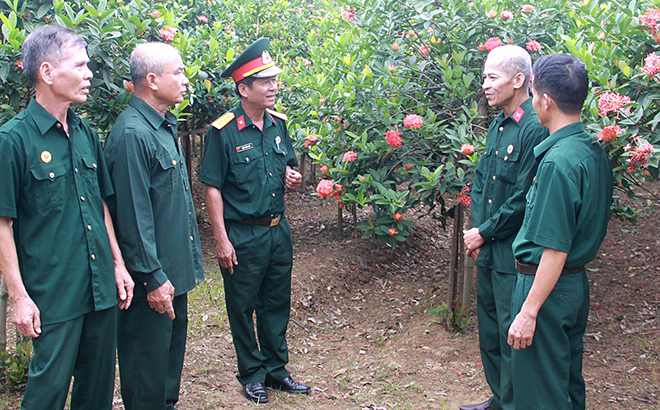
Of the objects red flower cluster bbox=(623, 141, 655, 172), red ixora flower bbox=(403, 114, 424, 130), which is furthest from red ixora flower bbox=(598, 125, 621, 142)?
red ixora flower bbox=(403, 114, 424, 130)

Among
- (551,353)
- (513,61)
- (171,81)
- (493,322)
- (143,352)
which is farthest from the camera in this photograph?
(493,322)

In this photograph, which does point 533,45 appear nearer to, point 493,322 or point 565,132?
point 565,132

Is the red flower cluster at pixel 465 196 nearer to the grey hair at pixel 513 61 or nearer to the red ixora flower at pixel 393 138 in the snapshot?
the red ixora flower at pixel 393 138

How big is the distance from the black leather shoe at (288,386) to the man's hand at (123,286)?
1.56 metres

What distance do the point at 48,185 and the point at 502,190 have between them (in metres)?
2.36

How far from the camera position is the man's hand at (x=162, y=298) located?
106 inches

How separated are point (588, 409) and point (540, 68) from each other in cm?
230

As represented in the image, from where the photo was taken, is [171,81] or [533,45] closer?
[171,81]

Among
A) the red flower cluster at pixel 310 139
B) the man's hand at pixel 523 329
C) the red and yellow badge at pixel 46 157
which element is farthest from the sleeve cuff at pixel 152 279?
the red flower cluster at pixel 310 139

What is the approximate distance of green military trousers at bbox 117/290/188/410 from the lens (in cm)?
Result: 278

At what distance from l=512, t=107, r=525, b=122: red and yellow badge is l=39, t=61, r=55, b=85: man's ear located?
241 centimetres

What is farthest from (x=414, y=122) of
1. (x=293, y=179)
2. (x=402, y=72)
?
(x=293, y=179)

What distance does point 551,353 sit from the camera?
242 cm

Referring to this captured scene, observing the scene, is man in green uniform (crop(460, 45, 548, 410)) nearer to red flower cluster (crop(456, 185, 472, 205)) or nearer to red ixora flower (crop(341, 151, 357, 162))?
red flower cluster (crop(456, 185, 472, 205))
